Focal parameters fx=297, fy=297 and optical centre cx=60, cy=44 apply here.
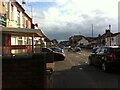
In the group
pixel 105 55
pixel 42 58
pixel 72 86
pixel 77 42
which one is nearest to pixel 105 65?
pixel 105 55

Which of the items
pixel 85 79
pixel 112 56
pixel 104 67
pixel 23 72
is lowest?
pixel 85 79

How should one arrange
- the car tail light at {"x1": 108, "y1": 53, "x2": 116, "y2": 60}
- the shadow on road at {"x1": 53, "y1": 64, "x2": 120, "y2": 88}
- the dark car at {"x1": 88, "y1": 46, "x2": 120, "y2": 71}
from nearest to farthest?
the shadow on road at {"x1": 53, "y1": 64, "x2": 120, "y2": 88}
the dark car at {"x1": 88, "y1": 46, "x2": 120, "y2": 71}
the car tail light at {"x1": 108, "y1": 53, "x2": 116, "y2": 60}

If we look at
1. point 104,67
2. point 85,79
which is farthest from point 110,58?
point 85,79

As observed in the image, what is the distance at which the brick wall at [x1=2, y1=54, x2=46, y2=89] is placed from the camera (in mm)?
9266

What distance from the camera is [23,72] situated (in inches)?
365

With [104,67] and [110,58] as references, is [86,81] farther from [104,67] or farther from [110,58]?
[104,67]

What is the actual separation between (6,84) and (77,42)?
158 metres

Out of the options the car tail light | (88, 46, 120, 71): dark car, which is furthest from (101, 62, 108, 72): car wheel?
the car tail light

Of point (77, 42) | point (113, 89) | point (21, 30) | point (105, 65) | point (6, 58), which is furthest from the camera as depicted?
point (77, 42)

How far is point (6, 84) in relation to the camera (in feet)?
30.7

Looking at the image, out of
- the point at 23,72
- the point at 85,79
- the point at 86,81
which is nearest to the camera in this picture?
the point at 23,72

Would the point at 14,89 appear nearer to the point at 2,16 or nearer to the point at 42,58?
the point at 42,58

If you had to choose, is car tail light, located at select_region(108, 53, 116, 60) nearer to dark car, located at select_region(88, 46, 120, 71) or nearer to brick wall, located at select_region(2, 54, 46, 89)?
dark car, located at select_region(88, 46, 120, 71)

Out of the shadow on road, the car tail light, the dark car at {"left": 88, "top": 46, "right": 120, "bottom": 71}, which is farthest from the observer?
the car tail light
